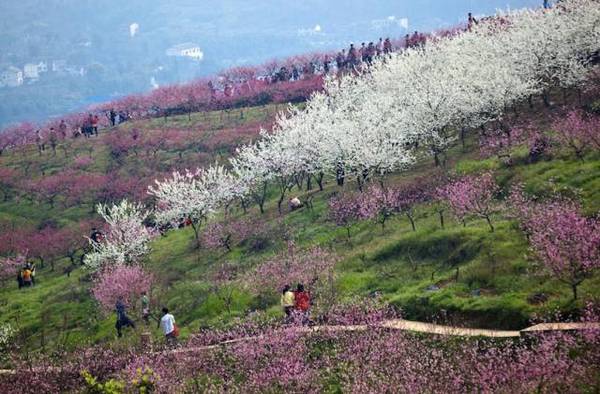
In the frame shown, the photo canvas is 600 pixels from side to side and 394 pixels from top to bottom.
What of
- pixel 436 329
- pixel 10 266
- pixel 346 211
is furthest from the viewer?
pixel 10 266

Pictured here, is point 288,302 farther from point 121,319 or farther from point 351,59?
point 351,59

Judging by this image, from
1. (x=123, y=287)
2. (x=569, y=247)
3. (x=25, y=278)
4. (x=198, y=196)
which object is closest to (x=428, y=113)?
(x=198, y=196)

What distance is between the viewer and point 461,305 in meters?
29.0

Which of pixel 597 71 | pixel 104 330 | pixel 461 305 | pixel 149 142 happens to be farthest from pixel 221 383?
pixel 149 142

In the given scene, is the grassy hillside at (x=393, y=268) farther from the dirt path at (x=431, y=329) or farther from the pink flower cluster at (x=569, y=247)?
the pink flower cluster at (x=569, y=247)

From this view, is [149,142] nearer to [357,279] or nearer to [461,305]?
[357,279]

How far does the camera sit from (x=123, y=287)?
45969mm

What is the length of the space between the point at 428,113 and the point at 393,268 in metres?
24.5

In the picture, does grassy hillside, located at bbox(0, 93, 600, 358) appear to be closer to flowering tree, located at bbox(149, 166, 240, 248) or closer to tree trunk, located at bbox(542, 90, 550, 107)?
tree trunk, located at bbox(542, 90, 550, 107)

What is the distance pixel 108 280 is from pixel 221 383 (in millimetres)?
23928

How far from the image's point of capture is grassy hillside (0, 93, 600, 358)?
29.0m

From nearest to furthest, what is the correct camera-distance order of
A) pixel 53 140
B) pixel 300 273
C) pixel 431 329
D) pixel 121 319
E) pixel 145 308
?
pixel 431 329, pixel 300 273, pixel 121 319, pixel 145 308, pixel 53 140

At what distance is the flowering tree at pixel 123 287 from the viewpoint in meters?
46.1

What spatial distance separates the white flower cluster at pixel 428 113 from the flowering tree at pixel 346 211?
5.17 metres
